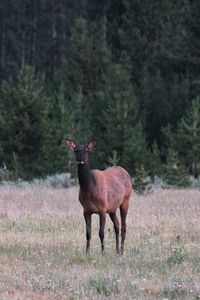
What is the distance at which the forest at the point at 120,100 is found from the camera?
26297 millimetres

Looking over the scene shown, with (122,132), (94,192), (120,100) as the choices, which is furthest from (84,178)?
(120,100)

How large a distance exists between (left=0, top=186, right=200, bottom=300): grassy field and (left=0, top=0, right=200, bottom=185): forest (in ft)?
21.0

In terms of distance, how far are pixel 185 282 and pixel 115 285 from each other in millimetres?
859

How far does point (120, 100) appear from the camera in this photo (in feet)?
91.6

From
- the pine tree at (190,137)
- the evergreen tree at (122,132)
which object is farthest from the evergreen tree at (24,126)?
the pine tree at (190,137)

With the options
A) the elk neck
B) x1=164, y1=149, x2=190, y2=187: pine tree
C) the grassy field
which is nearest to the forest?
x1=164, y1=149, x2=190, y2=187: pine tree

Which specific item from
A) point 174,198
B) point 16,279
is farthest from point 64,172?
point 16,279

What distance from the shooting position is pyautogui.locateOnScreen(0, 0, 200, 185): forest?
26.3 m

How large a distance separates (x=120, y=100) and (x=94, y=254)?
16.9 metres

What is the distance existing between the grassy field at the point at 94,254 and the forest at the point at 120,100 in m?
6.40

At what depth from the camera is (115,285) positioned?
9008 mm

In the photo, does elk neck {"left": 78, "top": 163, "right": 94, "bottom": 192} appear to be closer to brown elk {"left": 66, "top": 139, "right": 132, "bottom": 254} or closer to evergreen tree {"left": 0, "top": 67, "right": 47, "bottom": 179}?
brown elk {"left": 66, "top": 139, "right": 132, "bottom": 254}

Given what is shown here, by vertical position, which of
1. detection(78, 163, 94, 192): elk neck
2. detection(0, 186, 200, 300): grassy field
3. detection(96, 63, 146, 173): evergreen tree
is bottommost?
detection(96, 63, 146, 173): evergreen tree

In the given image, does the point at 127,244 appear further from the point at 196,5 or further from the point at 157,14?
the point at 157,14
